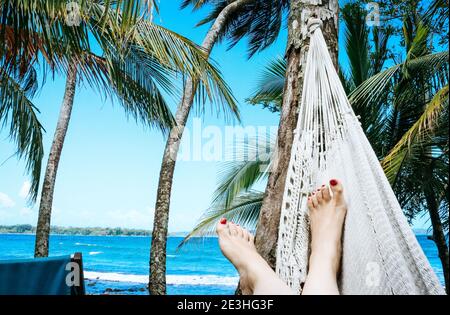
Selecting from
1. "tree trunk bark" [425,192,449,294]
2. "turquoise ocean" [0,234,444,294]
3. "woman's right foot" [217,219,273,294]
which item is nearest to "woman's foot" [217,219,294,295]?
"woman's right foot" [217,219,273,294]

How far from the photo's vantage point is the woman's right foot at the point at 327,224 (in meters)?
0.73

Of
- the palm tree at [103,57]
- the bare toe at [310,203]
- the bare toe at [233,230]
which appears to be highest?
the palm tree at [103,57]

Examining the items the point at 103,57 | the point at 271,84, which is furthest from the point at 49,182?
the point at 271,84

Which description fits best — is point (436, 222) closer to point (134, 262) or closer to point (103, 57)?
point (103, 57)

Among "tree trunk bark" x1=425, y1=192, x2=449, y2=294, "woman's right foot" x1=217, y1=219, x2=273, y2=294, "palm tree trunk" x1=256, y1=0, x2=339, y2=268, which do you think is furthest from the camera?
"tree trunk bark" x1=425, y1=192, x2=449, y2=294

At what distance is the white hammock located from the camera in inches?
26.1

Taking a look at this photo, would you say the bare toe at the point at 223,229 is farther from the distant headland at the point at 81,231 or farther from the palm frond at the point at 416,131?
the distant headland at the point at 81,231

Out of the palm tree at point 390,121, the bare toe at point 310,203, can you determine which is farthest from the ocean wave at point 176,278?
the bare toe at point 310,203

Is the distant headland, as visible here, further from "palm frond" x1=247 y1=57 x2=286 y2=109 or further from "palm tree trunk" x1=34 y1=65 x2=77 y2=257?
"palm frond" x1=247 y1=57 x2=286 y2=109

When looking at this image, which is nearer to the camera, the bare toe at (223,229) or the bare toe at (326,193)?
the bare toe at (326,193)

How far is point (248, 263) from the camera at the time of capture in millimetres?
800

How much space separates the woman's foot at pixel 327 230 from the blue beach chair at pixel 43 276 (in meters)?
0.58

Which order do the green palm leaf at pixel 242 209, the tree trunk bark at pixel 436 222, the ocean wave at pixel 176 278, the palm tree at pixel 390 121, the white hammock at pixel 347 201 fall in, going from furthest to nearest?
the ocean wave at pixel 176 278 < the green palm leaf at pixel 242 209 < the tree trunk bark at pixel 436 222 < the palm tree at pixel 390 121 < the white hammock at pixel 347 201
